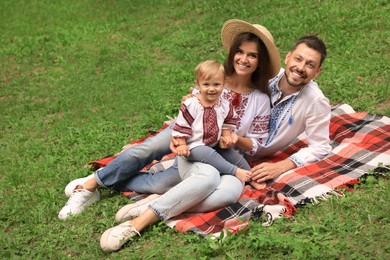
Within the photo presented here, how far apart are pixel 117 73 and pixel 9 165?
3.20m

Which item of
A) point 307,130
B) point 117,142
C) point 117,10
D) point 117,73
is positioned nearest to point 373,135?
point 307,130

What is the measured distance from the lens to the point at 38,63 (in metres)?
9.88

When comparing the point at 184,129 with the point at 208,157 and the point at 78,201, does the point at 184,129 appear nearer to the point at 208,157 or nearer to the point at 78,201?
the point at 208,157

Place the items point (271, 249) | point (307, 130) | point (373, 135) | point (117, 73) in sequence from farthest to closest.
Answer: point (117, 73)
point (373, 135)
point (307, 130)
point (271, 249)

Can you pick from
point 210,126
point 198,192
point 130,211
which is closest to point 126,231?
point 130,211

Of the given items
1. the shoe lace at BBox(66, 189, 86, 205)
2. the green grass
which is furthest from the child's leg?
the shoe lace at BBox(66, 189, 86, 205)

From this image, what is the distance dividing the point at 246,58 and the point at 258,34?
0.25 m

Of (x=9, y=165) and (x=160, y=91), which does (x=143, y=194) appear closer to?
(x=9, y=165)

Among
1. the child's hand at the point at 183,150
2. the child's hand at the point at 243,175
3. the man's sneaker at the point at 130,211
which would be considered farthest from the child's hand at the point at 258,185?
the man's sneaker at the point at 130,211

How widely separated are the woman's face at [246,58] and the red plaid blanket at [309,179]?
107cm

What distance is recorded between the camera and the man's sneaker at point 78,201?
4.84 metres

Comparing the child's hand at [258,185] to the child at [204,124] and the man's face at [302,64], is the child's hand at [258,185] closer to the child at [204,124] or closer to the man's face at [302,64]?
the child at [204,124]

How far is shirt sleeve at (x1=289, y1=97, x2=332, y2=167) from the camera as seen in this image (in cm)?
482

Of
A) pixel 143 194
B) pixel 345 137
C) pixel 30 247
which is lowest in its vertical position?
pixel 30 247
